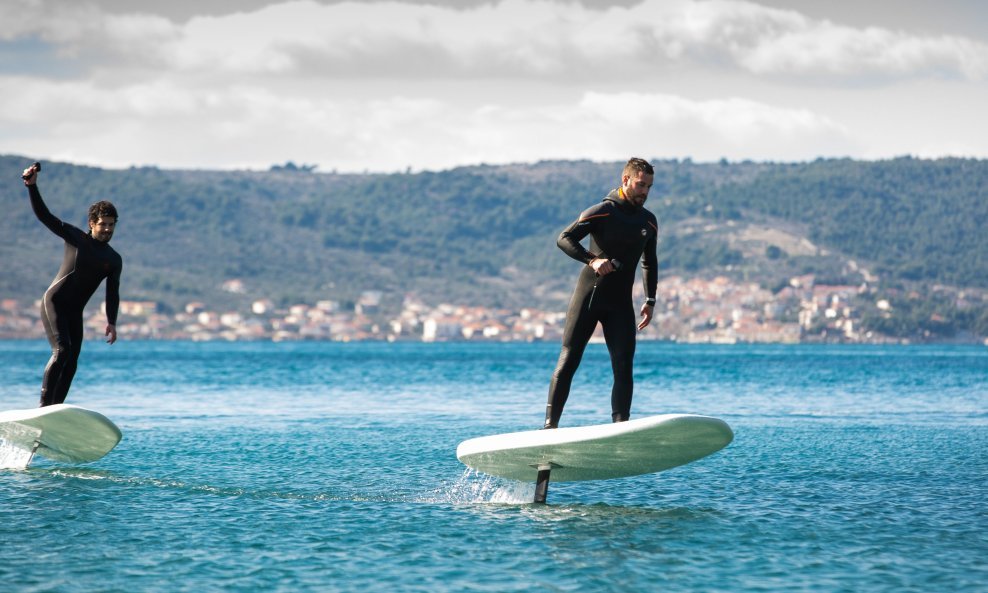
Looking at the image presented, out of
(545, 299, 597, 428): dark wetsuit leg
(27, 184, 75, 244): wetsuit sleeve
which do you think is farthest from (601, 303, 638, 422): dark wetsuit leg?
(27, 184, 75, 244): wetsuit sleeve

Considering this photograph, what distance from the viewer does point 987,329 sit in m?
189

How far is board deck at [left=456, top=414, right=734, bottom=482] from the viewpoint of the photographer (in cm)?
1131

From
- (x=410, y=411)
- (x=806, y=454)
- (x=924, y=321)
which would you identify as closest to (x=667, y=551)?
(x=806, y=454)

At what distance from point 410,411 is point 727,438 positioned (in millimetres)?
20730

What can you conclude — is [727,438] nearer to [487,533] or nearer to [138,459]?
[487,533]

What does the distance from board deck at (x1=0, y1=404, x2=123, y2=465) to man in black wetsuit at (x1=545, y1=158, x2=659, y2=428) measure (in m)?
5.07

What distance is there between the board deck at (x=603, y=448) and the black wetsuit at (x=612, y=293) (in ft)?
1.21

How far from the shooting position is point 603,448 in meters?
11.7

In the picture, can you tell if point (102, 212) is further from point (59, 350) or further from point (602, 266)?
point (602, 266)

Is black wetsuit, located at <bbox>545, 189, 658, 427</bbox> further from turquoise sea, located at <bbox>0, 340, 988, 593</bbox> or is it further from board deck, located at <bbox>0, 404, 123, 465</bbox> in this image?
board deck, located at <bbox>0, 404, 123, 465</bbox>

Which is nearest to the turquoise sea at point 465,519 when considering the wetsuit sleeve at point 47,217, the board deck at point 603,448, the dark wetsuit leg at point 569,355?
the board deck at point 603,448

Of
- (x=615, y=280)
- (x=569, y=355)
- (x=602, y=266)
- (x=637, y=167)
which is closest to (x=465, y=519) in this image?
(x=569, y=355)

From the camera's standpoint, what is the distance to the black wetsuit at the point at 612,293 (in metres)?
11.8

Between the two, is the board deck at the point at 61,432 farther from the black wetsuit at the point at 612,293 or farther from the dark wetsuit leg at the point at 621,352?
the dark wetsuit leg at the point at 621,352
